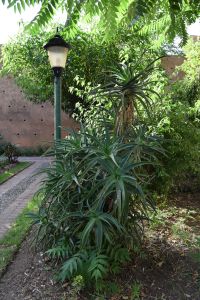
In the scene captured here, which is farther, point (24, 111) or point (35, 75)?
point (24, 111)

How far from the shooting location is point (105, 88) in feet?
13.8

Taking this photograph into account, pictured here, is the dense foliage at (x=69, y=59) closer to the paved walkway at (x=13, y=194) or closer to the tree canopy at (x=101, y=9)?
the paved walkway at (x=13, y=194)

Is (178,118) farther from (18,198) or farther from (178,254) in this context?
(18,198)

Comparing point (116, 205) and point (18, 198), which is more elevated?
point (116, 205)

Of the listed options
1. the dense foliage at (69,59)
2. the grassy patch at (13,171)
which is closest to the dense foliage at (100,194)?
the dense foliage at (69,59)

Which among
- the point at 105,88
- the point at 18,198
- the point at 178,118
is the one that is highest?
the point at 105,88

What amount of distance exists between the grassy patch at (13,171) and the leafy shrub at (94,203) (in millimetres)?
6381

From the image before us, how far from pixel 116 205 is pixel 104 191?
0.59ft

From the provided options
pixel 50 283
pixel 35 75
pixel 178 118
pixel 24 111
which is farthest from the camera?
pixel 24 111

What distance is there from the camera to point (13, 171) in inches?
470

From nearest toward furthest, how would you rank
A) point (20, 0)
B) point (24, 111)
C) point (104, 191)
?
1. point (20, 0)
2. point (104, 191)
3. point (24, 111)

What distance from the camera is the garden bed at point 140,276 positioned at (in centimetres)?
350

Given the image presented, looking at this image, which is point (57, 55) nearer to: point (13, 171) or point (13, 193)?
point (13, 193)

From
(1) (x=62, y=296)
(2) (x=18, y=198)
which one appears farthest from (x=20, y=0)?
(2) (x=18, y=198)
